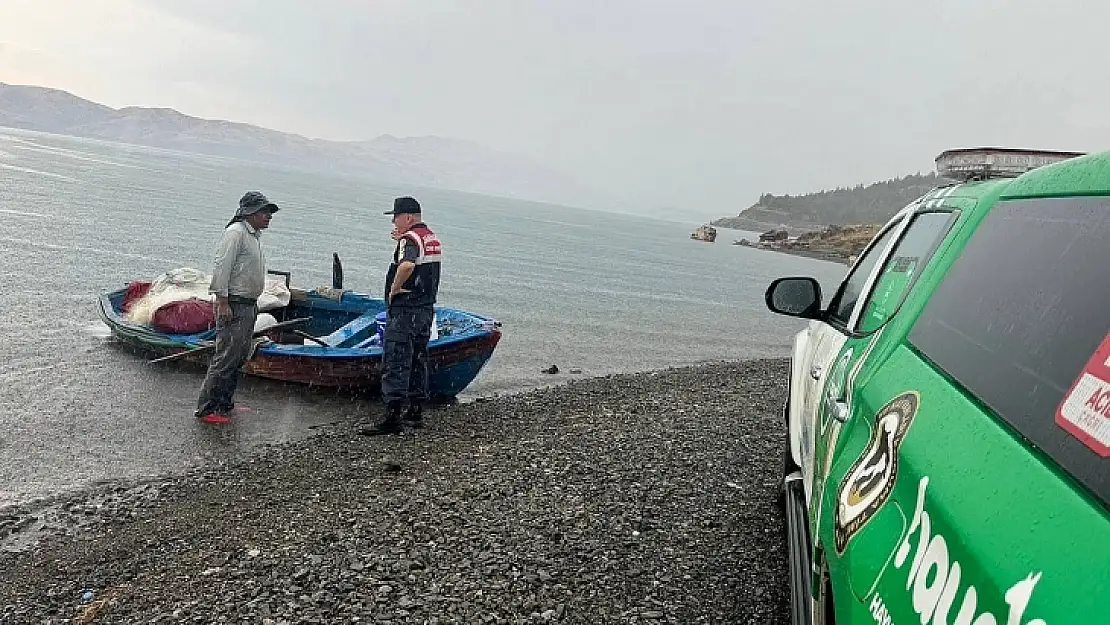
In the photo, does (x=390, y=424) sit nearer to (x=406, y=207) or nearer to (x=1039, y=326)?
(x=406, y=207)

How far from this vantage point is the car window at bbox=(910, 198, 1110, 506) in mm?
1328

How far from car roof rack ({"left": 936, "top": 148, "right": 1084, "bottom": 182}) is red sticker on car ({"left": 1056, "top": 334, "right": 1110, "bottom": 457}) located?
1.75 meters

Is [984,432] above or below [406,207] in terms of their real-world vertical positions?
above

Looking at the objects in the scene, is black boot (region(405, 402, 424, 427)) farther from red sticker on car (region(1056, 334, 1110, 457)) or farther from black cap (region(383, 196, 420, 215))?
red sticker on car (region(1056, 334, 1110, 457))

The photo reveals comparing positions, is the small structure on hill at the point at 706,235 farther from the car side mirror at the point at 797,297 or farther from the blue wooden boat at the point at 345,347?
the car side mirror at the point at 797,297

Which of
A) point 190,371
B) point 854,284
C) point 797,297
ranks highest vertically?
point 854,284

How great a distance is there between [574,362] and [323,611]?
14440mm

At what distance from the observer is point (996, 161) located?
3.10m

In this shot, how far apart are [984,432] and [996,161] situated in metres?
1.96

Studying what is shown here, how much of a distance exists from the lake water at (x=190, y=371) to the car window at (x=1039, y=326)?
868 cm

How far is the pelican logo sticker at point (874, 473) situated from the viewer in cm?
179

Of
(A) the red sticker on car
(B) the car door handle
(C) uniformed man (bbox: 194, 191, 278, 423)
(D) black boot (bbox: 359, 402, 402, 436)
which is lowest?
(D) black boot (bbox: 359, 402, 402, 436)

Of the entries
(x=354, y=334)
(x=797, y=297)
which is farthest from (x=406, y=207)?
(x=797, y=297)

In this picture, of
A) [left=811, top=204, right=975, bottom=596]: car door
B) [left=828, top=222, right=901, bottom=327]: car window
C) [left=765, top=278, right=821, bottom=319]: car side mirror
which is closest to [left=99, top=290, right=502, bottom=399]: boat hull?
[left=765, top=278, right=821, bottom=319]: car side mirror
